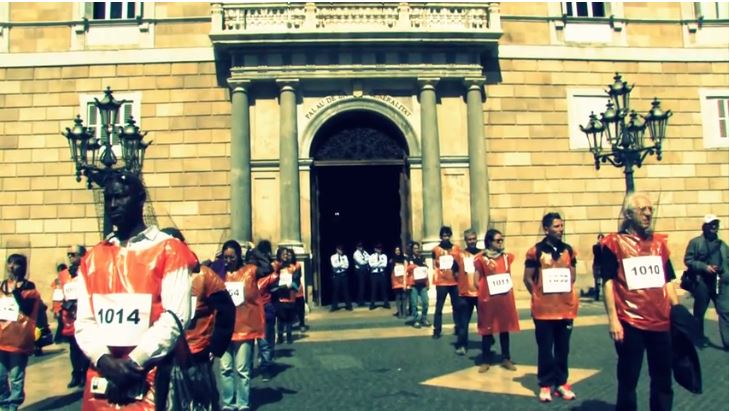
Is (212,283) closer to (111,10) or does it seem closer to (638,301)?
(638,301)

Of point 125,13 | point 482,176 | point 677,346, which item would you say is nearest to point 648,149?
point 482,176

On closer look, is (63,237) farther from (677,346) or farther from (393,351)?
(677,346)

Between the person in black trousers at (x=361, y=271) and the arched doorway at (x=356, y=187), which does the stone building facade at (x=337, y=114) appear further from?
the person in black trousers at (x=361, y=271)

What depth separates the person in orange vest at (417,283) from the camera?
43.5 ft

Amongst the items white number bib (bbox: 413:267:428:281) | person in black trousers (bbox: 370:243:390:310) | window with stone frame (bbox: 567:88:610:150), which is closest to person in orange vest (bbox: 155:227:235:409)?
white number bib (bbox: 413:267:428:281)

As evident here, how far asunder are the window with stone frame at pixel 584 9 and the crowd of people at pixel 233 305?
11363 mm

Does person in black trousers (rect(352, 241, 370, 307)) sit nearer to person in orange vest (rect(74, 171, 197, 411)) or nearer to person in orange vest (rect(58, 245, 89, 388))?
person in orange vest (rect(58, 245, 89, 388))

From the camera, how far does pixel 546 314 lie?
7.14m

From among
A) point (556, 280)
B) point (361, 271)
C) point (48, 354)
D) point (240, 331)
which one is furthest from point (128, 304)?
point (361, 271)

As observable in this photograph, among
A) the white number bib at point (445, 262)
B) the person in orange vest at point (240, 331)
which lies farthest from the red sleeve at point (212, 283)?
the white number bib at point (445, 262)

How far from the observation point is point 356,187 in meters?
22.4

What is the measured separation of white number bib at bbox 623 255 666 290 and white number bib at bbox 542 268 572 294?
6.48 feet

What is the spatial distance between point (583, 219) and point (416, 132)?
571 centimetres

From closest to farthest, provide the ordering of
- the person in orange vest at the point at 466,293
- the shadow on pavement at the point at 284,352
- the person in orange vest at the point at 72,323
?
the person in orange vest at the point at 72,323, the person in orange vest at the point at 466,293, the shadow on pavement at the point at 284,352
